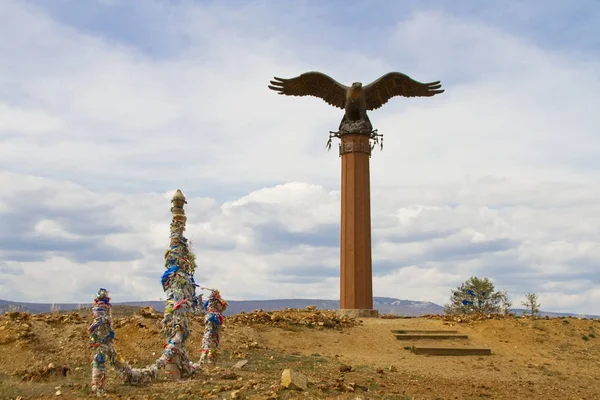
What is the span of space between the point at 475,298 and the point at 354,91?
18.6 meters

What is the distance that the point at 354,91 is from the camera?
930 inches

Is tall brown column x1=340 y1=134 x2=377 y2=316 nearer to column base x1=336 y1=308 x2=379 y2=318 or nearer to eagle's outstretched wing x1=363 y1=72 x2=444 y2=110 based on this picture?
column base x1=336 y1=308 x2=379 y2=318

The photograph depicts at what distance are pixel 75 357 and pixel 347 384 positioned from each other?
6.99 metres

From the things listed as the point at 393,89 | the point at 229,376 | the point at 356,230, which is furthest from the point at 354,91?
the point at 229,376

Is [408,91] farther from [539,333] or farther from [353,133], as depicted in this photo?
[539,333]

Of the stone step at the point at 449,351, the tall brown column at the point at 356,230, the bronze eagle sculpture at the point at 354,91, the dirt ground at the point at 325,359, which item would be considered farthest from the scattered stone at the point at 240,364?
the bronze eagle sculpture at the point at 354,91

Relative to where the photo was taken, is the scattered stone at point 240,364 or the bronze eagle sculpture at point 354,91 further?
the bronze eagle sculpture at point 354,91

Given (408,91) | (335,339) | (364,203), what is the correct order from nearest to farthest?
1. (335,339)
2. (364,203)
3. (408,91)

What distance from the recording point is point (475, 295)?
36.9 m

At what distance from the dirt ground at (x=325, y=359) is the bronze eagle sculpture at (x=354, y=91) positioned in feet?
25.3

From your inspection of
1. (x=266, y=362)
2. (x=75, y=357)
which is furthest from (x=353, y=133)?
(x=75, y=357)

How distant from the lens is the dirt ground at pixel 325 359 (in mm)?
10438

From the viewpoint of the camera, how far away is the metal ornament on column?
22594 millimetres

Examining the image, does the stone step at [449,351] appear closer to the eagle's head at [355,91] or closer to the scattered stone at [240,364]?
the scattered stone at [240,364]
